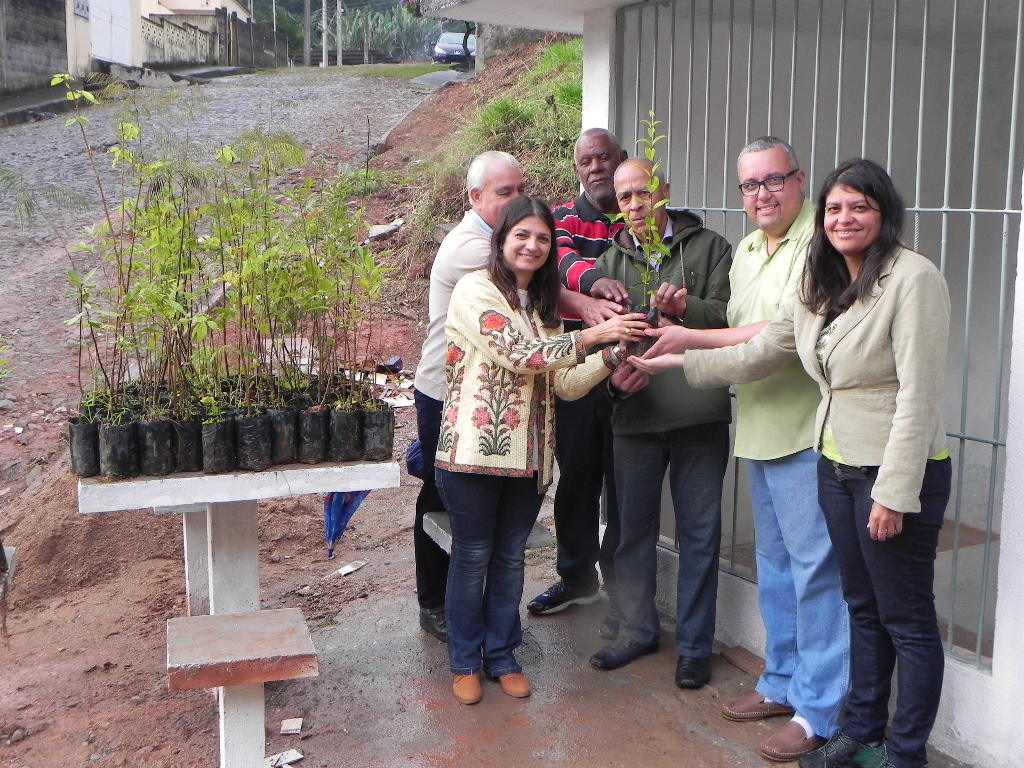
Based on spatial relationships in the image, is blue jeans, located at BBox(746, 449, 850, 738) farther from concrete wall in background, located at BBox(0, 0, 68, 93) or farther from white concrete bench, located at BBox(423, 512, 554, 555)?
concrete wall in background, located at BBox(0, 0, 68, 93)

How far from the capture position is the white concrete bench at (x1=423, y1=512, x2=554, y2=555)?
3869 mm

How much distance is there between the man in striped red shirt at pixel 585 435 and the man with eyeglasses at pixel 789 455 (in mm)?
625

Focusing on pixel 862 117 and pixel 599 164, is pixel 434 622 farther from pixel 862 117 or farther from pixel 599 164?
pixel 862 117

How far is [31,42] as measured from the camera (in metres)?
19.4

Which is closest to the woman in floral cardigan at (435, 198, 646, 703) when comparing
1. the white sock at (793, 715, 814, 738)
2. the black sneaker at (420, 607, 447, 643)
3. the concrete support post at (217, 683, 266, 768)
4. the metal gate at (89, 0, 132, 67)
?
the black sneaker at (420, 607, 447, 643)

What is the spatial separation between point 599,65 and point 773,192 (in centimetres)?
185

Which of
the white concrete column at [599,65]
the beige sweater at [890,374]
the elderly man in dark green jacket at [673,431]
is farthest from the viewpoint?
the white concrete column at [599,65]

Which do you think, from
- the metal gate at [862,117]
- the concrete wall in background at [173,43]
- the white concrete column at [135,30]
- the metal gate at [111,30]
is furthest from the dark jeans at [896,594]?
the concrete wall in background at [173,43]

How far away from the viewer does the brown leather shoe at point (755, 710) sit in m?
3.55

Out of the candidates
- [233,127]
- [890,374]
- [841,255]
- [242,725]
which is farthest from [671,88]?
[233,127]

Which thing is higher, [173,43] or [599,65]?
[173,43]

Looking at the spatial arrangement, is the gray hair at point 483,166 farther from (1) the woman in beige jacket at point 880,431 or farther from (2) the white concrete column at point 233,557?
(2) the white concrete column at point 233,557

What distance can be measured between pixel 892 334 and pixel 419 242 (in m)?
8.30

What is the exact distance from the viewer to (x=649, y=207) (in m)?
3.44
